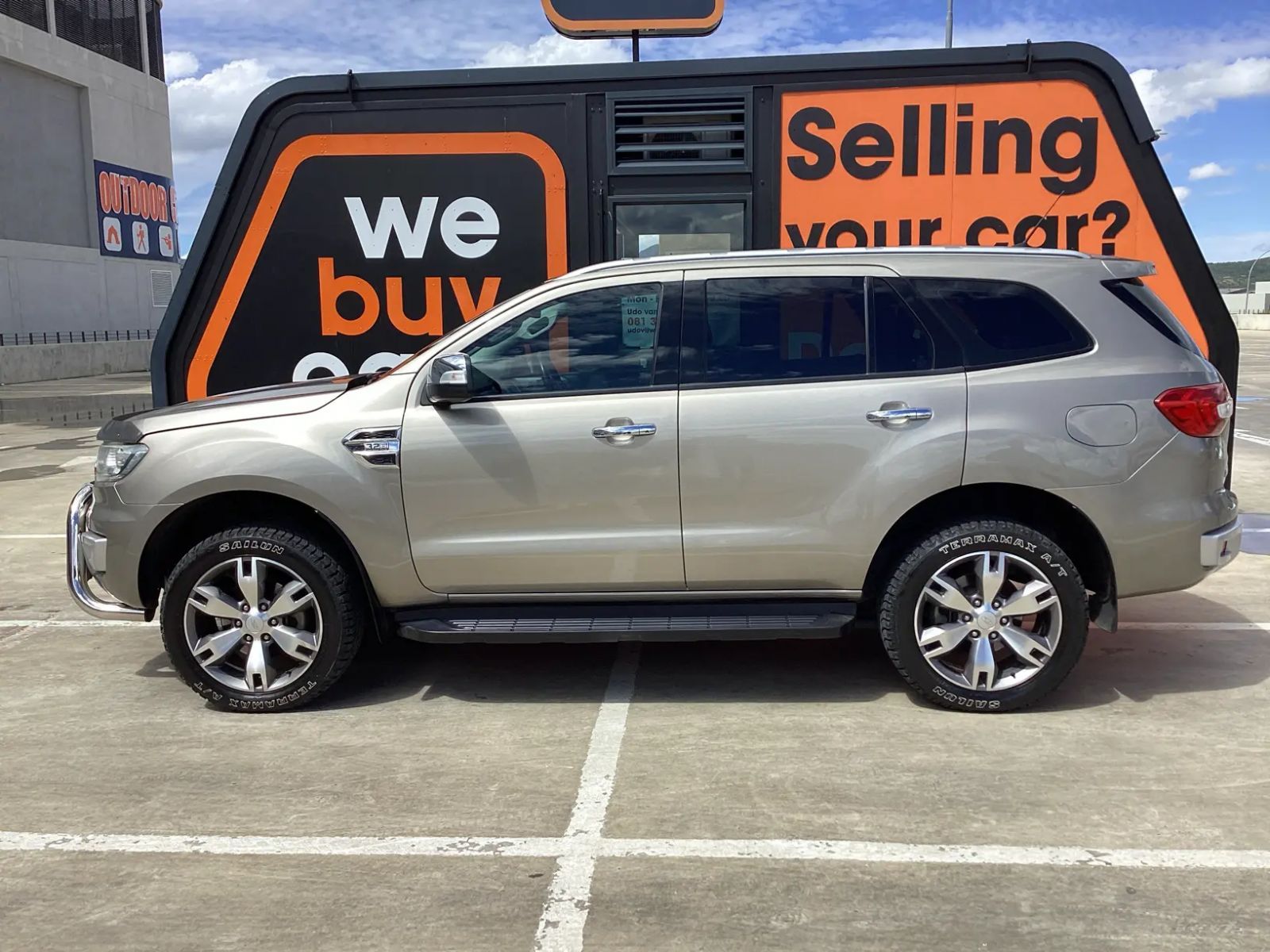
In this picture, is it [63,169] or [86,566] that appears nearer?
[86,566]

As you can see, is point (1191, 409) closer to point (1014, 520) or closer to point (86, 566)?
point (1014, 520)

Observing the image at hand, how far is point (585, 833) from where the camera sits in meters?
3.61

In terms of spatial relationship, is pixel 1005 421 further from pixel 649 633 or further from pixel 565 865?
pixel 565 865

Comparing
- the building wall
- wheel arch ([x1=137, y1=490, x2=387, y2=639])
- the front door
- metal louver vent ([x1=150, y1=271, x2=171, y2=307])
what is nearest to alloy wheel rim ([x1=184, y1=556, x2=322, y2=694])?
wheel arch ([x1=137, y1=490, x2=387, y2=639])

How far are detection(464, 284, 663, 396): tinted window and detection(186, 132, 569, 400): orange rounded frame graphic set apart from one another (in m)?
1.52

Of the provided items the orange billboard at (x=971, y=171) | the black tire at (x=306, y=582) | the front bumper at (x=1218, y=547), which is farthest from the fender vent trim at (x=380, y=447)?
the front bumper at (x=1218, y=547)

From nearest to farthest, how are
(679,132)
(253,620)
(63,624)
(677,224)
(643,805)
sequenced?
(643,805)
(253,620)
(679,132)
(677,224)
(63,624)

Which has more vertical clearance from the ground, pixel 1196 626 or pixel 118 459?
pixel 118 459

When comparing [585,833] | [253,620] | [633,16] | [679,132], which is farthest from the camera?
[633,16]

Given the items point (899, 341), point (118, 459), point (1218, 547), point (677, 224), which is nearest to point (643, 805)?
point (899, 341)

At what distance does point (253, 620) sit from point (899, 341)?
3.00 meters

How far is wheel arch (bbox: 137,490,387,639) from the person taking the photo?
4730mm

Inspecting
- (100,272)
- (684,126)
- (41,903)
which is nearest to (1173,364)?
(684,126)

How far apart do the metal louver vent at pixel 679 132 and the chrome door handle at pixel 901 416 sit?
7.20ft
